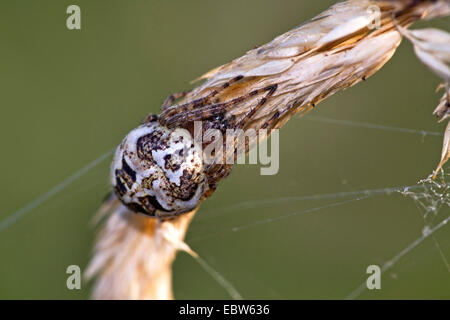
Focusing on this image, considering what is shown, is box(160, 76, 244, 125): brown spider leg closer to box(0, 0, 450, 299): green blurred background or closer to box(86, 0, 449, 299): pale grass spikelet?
box(86, 0, 449, 299): pale grass spikelet

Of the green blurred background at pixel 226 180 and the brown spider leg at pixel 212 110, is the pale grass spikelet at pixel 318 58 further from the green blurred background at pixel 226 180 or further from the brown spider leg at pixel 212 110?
the green blurred background at pixel 226 180

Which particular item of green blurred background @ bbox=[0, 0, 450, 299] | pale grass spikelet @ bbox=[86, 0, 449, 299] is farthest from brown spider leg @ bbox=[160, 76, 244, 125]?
green blurred background @ bbox=[0, 0, 450, 299]

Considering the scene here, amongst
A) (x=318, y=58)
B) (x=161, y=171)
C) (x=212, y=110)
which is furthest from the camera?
(x=161, y=171)

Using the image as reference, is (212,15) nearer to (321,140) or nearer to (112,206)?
(321,140)

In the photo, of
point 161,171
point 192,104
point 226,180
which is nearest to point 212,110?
point 192,104

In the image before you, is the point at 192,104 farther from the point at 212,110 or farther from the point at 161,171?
the point at 161,171
